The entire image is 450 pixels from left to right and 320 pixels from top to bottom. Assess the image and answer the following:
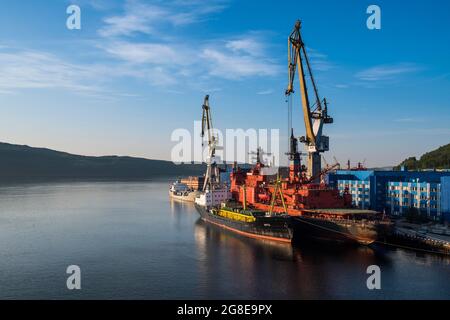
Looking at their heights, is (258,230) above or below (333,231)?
below

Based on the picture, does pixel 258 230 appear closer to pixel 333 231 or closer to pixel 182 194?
pixel 333 231

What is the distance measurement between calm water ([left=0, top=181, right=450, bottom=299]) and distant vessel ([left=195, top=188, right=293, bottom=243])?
135 centimetres

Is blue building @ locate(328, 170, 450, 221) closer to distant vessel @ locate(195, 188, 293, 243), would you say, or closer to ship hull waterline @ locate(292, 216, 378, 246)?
ship hull waterline @ locate(292, 216, 378, 246)

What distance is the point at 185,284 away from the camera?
92.2 ft

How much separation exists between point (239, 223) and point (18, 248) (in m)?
22.8

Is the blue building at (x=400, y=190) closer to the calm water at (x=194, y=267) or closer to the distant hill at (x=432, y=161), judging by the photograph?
the calm water at (x=194, y=267)

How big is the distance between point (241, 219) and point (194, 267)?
1609 centimetres

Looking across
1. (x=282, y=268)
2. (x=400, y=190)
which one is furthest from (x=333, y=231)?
(x=400, y=190)

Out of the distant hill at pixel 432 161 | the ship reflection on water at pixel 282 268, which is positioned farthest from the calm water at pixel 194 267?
the distant hill at pixel 432 161

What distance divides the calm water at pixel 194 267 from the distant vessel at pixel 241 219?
1.35 metres

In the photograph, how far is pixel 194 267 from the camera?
32.7 meters

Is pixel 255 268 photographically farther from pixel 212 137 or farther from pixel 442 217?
pixel 212 137

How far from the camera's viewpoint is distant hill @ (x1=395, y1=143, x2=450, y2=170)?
93.8 m

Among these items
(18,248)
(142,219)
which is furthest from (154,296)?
(142,219)
